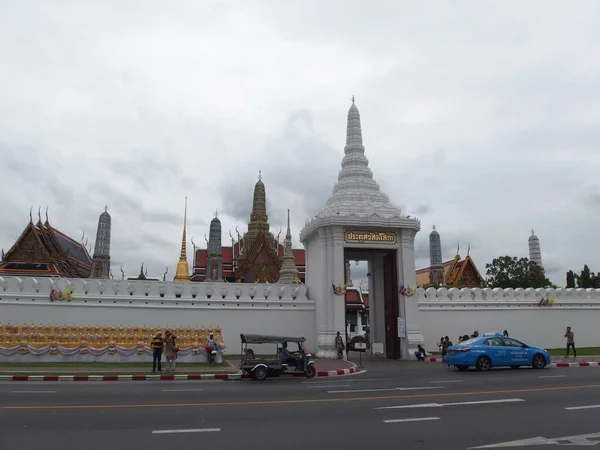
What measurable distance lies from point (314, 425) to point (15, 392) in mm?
7938

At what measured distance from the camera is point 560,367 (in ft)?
64.4

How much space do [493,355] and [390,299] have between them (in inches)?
318

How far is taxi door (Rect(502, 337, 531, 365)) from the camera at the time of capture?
18656 mm

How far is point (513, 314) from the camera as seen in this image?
27656 millimetres

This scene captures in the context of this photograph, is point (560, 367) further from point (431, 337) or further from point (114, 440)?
point (114, 440)

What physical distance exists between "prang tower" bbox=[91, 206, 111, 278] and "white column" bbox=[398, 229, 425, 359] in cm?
4046

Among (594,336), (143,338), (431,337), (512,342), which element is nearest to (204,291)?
(143,338)

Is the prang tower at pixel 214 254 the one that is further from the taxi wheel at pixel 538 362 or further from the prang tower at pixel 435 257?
the taxi wheel at pixel 538 362

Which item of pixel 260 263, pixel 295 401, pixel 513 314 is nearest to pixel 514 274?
pixel 513 314

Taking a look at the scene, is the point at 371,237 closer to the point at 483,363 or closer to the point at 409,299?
the point at 409,299

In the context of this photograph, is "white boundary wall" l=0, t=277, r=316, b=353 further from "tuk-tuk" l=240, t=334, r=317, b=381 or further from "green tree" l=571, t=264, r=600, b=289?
"green tree" l=571, t=264, r=600, b=289

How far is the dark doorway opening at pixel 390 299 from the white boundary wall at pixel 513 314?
1.21 metres

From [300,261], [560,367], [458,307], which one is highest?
[300,261]

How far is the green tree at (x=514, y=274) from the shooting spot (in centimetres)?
4203
